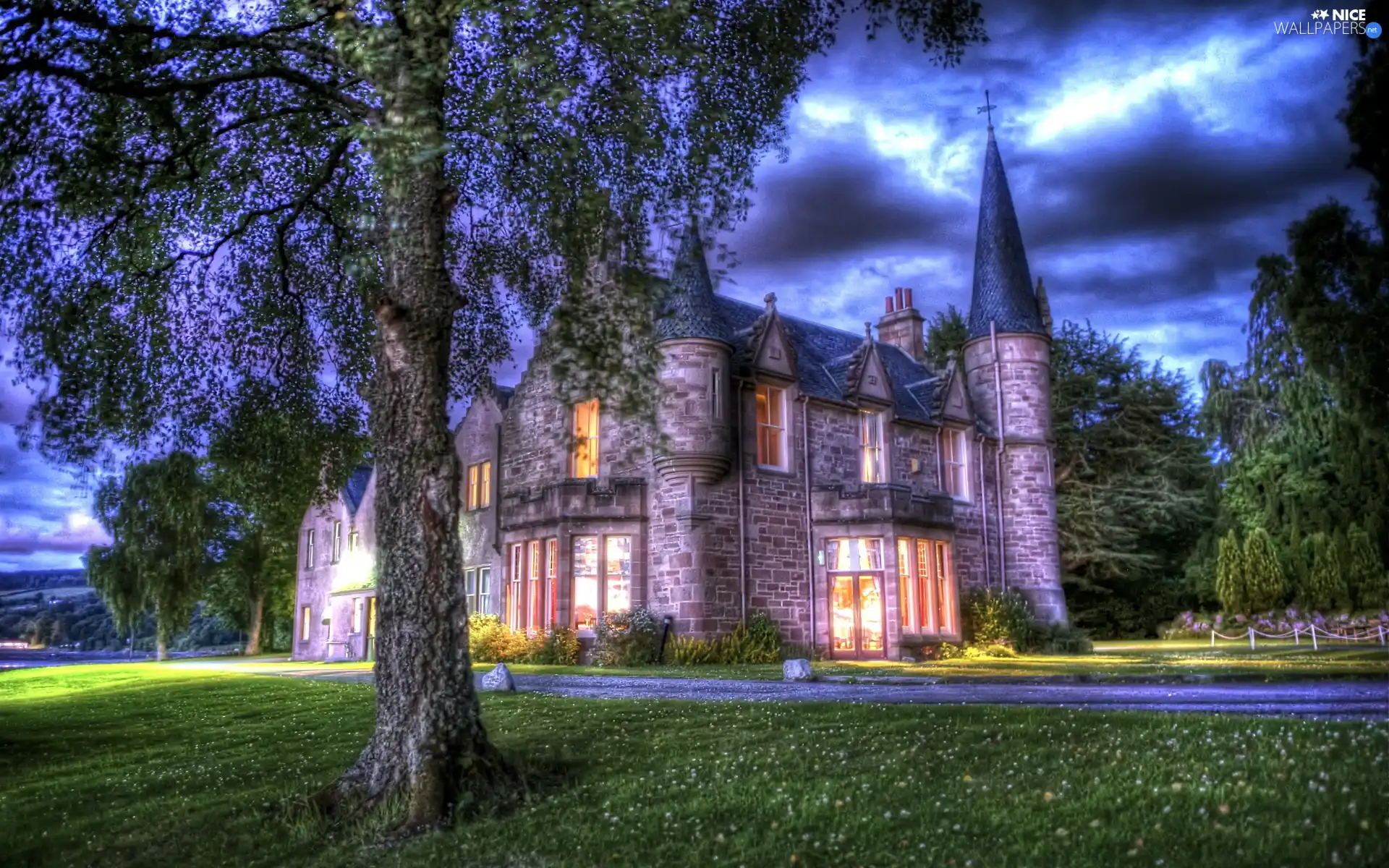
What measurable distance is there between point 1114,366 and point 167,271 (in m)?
43.3

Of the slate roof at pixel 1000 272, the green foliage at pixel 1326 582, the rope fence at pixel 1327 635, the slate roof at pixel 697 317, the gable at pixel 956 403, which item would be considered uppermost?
the slate roof at pixel 1000 272

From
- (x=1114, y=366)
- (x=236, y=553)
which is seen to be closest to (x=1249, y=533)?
(x=1114, y=366)

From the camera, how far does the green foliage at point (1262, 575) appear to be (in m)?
32.2

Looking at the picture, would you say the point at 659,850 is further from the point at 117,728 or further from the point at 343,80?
the point at 117,728

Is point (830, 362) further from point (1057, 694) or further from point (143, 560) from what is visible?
point (143, 560)

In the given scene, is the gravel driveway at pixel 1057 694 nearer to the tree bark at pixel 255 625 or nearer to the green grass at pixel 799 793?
the green grass at pixel 799 793

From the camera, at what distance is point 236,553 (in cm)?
5441

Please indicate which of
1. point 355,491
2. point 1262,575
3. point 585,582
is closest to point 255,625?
point 355,491

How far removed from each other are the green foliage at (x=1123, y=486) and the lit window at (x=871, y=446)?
57.1 feet

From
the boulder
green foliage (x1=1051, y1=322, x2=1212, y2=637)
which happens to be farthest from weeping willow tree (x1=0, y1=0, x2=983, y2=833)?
green foliage (x1=1051, y1=322, x2=1212, y2=637)

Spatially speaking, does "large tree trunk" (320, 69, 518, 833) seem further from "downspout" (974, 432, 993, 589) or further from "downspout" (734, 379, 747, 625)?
"downspout" (974, 432, 993, 589)

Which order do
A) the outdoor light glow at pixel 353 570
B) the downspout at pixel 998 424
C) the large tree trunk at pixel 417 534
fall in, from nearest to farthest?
the large tree trunk at pixel 417 534 < the downspout at pixel 998 424 < the outdoor light glow at pixel 353 570

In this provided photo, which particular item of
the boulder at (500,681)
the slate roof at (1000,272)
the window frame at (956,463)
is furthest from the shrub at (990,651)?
the boulder at (500,681)

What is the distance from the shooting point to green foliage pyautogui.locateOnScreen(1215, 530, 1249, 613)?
32.7 metres
